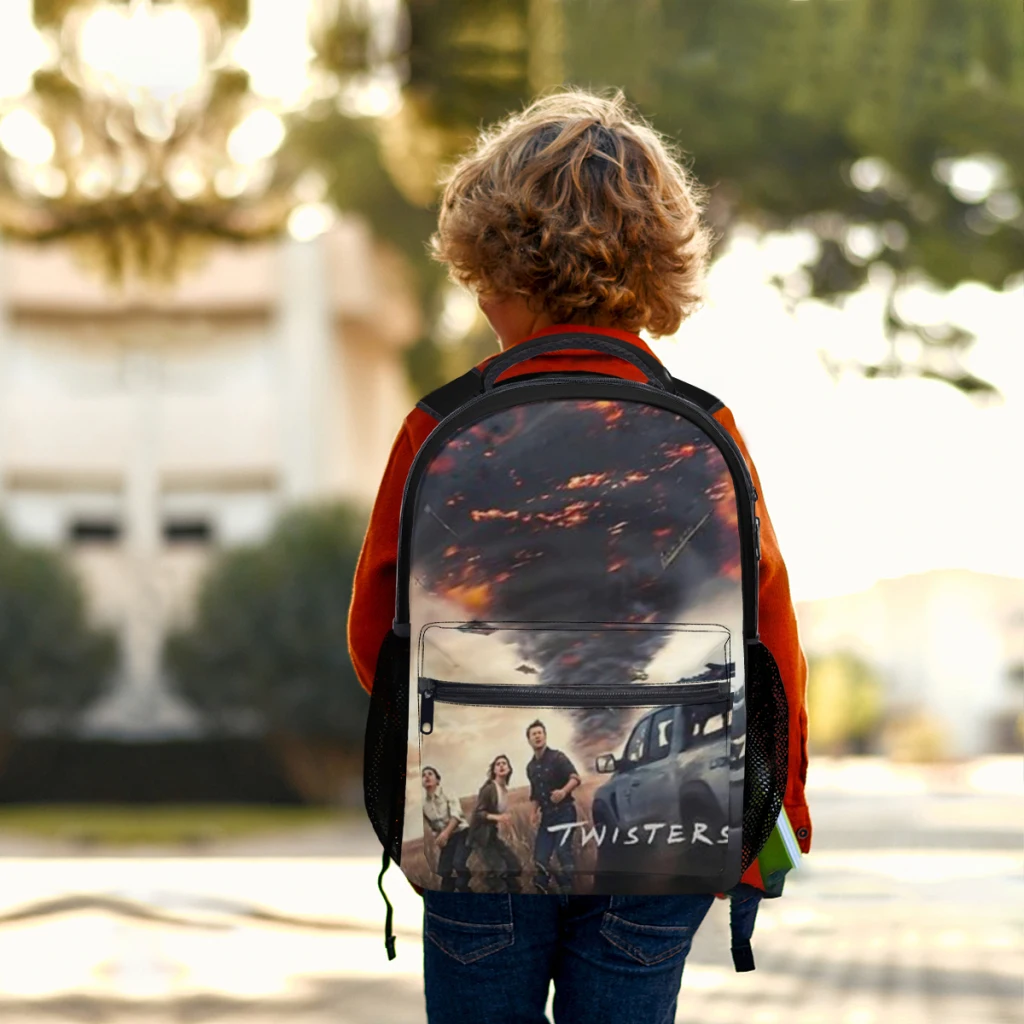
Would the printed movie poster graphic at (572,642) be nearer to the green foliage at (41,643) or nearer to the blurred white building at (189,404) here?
the green foliage at (41,643)

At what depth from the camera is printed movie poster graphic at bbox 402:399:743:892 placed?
1.82 m

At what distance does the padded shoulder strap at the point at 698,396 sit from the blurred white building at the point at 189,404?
72.2 feet

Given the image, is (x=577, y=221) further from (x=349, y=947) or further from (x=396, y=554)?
(x=349, y=947)

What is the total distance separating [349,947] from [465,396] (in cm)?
572

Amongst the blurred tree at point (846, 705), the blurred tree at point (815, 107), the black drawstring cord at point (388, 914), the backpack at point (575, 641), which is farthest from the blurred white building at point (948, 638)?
the backpack at point (575, 641)

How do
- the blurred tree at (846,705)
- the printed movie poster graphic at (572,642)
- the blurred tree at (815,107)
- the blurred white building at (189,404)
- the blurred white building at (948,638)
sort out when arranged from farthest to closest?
the blurred white building at (948,638), the blurred tree at (846,705), the blurred white building at (189,404), the blurred tree at (815,107), the printed movie poster graphic at (572,642)

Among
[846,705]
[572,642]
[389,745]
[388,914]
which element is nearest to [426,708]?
[389,745]

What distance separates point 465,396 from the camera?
1897mm

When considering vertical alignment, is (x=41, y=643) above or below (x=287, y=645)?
below

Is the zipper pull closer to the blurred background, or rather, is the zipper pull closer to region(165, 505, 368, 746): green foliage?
the blurred background

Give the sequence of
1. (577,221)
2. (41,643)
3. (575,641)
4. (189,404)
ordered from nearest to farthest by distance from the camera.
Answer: (575,641)
(577,221)
(41,643)
(189,404)

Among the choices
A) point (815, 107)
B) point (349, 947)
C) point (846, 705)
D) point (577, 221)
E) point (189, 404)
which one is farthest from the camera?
point (846, 705)

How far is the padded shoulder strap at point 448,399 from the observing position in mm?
1886

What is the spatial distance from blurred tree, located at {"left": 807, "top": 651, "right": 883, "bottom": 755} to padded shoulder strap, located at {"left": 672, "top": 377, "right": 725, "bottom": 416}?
42.0 metres
